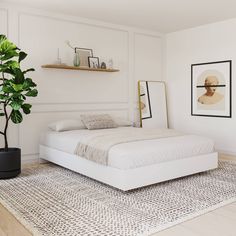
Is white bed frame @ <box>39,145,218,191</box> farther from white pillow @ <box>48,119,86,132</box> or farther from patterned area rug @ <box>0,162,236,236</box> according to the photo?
white pillow @ <box>48,119,86,132</box>

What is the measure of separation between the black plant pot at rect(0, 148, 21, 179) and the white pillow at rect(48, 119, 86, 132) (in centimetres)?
82

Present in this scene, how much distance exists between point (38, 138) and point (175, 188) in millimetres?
2448

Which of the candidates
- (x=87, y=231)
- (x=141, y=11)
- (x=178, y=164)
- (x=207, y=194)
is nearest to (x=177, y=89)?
(x=141, y=11)

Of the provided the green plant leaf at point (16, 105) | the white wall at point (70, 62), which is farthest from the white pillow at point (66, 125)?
the green plant leaf at point (16, 105)

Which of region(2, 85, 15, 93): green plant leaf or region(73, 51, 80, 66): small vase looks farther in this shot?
region(73, 51, 80, 66): small vase

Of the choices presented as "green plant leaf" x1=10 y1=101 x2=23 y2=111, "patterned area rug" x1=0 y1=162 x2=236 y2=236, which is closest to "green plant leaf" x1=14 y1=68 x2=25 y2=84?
"green plant leaf" x1=10 y1=101 x2=23 y2=111

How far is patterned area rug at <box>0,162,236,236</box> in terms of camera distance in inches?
93.7

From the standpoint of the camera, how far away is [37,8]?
4602 millimetres

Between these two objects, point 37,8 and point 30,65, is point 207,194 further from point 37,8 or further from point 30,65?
point 37,8

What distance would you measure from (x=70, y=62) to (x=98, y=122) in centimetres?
123

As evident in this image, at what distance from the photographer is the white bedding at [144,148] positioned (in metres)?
3.17

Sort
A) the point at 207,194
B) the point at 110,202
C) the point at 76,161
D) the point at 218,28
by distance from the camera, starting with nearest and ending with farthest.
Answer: the point at 110,202 → the point at 207,194 → the point at 76,161 → the point at 218,28

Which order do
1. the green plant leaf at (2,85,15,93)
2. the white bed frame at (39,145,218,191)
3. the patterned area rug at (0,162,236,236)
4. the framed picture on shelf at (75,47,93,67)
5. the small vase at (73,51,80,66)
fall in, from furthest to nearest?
1. the framed picture on shelf at (75,47,93,67)
2. the small vase at (73,51,80,66)
3. the green plant leaf at (2,85,15,93)
4. the white bed frame at (39,145,218,191)
5. the patterned area rug at (0,162,236,236)

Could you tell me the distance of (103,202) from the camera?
294cm
